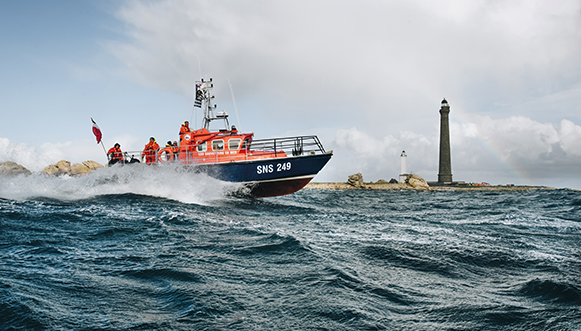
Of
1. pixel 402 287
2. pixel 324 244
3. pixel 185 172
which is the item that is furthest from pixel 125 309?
pixel 185 172

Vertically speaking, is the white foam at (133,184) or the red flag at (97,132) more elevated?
the red flag at (97,132)

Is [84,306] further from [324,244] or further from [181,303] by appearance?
[324,244]

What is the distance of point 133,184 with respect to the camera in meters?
13.1

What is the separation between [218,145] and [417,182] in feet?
115

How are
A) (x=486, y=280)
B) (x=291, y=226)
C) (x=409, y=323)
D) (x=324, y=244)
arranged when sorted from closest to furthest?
(x=409, y=323) < (x=486, y=280) < (x=324, y=244) < (x=291, y=226)

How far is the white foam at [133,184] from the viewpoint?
12.1 metres

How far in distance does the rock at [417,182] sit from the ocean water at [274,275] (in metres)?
36.8

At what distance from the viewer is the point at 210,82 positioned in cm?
1678

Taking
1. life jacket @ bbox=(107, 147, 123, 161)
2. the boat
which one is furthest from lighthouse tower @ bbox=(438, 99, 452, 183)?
life jacket @ bbox=(107, 147, 123, 161)

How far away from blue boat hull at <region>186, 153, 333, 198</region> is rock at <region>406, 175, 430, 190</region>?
32644 mm

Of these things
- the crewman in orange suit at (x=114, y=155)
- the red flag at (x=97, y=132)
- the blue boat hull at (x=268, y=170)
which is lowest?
the blue boat hull at (x=268, y=170)

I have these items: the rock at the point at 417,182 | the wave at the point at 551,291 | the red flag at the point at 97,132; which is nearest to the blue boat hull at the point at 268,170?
the red flag at the point at 97,132

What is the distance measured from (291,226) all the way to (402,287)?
4001 mm

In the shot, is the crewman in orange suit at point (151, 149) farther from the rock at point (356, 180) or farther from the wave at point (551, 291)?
the rock at point (356, 180)
